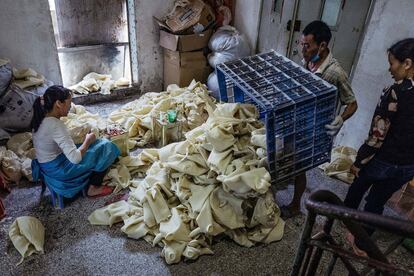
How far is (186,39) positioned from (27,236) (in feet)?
12.3

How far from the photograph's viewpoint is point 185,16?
16.6ft

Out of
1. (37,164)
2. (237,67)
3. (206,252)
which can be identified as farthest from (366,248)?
(37,164)

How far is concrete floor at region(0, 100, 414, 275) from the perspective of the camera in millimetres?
2320

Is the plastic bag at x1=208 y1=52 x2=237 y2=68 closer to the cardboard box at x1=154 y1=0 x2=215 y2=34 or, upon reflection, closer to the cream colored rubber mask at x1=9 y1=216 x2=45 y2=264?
the cardboard box at x1=154 y1=0 x2=215 y2=34

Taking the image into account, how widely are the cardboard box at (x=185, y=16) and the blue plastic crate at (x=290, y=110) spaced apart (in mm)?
2698

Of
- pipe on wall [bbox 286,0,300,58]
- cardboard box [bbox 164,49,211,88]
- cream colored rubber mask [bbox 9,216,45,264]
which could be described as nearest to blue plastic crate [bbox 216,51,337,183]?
pipe on wall [bbox 286,0,300,58]

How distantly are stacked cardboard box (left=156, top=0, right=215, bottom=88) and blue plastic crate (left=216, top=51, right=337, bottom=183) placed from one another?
2.60 metres

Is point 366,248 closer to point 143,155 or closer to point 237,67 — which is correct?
point 237,67

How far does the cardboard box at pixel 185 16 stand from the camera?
16.5 feet

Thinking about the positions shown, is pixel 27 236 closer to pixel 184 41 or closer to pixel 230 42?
pixel 184 41

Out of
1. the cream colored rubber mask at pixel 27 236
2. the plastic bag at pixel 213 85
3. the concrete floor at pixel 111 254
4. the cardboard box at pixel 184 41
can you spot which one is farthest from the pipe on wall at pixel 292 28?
the cream colored rubber mask at pixel 27 236

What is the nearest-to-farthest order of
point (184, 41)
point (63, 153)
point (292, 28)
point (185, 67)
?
1. point (63, 153)
2. point (292, 28)
3. point (184, 41)
4. point (185, 67)

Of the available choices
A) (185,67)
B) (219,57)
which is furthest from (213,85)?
(185,67)

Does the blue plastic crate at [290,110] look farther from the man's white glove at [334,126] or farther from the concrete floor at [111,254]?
the concrete floor at [111,254]
